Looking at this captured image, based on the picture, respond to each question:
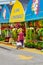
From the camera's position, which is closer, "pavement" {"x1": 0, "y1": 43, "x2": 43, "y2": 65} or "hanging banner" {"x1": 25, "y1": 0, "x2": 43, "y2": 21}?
"pavement" {"x1": 0, "y1": 43, "x2": 43, "y2": 65}

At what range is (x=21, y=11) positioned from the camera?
2827 centimetres

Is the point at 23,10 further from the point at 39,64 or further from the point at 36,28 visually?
the point at 39,64

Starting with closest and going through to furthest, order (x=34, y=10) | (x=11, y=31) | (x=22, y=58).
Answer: (x=22, y=58) < (x=34, y=10) < (x=11, y=31)

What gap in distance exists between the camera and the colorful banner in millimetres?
24269

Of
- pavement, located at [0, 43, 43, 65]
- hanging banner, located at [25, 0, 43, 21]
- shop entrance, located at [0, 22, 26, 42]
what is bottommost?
pavement, located at [0, 43, 43, 65]

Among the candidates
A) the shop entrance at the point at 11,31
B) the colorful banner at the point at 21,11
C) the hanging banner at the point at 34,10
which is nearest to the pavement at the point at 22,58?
the hanging banner at the point at 34,10

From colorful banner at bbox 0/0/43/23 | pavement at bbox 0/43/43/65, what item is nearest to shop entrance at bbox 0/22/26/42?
colorful banner at bbox 0/0/43/23

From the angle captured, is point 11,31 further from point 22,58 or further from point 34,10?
point 22,58

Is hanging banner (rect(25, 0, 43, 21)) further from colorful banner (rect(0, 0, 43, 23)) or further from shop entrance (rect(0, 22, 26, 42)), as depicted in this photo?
shop entrance (rect(0, 22, 26, 42))

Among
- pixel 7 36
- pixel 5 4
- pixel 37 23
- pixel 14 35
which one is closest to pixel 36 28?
pixel 37 23

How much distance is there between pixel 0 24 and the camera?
36812 mm

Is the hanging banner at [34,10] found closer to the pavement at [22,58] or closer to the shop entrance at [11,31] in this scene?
the shop entrance at [11,31]

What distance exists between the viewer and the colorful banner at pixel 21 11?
79.6 feet

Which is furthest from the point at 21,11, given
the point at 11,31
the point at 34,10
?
the point at 11,31
